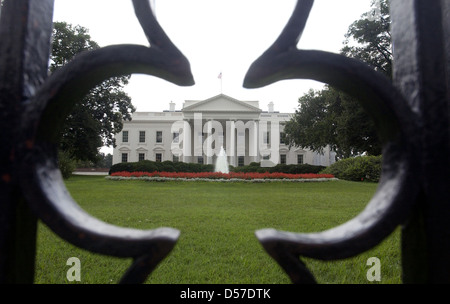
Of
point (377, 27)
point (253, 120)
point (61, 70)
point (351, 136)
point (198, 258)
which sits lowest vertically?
point (198, 258)

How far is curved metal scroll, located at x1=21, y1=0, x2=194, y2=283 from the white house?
111 ft

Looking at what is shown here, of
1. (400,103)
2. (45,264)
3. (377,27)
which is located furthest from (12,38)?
(377,27)

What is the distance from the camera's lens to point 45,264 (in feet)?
8.25

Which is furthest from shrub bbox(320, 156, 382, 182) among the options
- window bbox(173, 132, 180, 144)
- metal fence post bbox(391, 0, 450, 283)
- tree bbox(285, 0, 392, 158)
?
window bbox(173, 132, 180, 144)

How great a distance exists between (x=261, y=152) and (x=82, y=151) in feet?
79.6

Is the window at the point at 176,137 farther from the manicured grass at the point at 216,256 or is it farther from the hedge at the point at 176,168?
the manicured grass at the point at 216,256

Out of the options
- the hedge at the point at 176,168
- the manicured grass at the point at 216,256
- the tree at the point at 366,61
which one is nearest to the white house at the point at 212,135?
the hedge at the point at 176,168

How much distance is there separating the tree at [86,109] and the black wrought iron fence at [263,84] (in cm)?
2007

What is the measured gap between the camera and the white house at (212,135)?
36.9 meters

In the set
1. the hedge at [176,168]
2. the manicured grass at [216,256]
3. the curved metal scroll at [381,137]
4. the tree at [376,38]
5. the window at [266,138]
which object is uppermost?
the tree at [376,38]

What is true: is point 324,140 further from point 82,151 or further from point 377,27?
point 82,151

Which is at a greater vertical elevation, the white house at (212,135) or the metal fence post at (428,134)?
the white house at (212,135)

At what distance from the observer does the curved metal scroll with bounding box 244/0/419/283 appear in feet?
1.28

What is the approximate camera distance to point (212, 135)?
3853 centimetres
